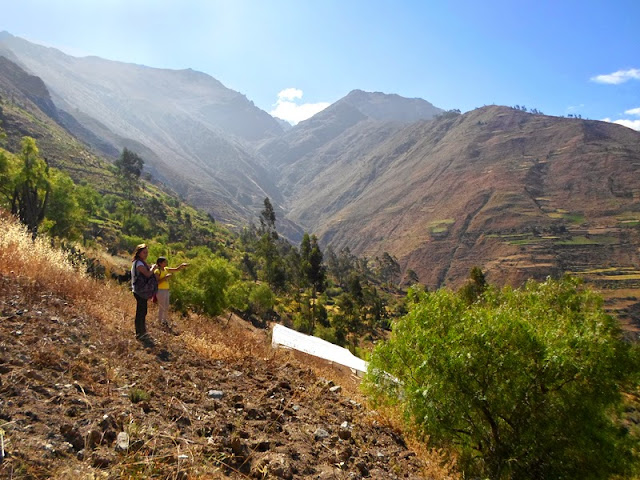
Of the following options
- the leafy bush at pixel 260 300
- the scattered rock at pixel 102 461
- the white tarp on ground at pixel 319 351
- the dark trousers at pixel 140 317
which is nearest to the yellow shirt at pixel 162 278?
the dark trousers at pixel 140 317

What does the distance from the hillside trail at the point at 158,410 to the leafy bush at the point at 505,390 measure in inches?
130

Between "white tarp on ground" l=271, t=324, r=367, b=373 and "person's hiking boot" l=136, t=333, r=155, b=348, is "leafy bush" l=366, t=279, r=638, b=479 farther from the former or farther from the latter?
"person's hiking boot" l=136, t=333, r=155, b=348

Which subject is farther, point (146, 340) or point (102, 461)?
point (146, 340)

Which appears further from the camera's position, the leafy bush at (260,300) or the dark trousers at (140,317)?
the leafy bush at (260,300)

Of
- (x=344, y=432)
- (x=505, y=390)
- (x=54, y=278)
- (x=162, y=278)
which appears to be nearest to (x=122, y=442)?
(x=344, y=432)

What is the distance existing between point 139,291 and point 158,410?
400cm

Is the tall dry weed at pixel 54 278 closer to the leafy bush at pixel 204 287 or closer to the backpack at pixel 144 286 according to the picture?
the backpack at pixel 144 286

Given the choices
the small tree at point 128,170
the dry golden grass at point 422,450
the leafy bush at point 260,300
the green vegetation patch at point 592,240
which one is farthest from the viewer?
the green vegetation patch at point 592,240

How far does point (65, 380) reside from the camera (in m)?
5.04

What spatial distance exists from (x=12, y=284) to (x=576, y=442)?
16.3m

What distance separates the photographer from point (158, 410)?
5004mm

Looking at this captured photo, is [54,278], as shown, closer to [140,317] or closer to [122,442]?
[140,317]

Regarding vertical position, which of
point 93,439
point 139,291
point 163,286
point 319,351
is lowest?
point 319,351

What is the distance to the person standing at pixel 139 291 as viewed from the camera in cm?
799
